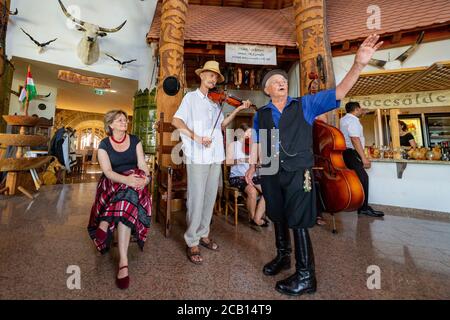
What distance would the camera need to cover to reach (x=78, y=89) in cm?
753

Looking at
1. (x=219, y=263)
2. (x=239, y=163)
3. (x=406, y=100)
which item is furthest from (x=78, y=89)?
(x=406, y=100)

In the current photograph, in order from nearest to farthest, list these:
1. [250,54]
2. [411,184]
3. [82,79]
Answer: [411,184] → [250,54] → [82,79]

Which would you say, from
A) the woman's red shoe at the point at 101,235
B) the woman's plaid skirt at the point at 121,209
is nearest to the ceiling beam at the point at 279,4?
the woman's plaid skirt at the point at 121,209

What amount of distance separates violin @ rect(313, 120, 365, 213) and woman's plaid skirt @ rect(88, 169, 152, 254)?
1.72 m

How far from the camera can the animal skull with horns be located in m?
5.47

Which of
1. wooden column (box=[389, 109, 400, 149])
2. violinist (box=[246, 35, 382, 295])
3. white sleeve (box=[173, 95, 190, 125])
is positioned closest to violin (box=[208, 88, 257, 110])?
white sleeve (box=[173, 95, 190, 125])

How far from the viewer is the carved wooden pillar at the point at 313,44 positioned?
3416 millimetres

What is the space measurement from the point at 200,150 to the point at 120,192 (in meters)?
0.68

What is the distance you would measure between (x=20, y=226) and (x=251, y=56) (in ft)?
14.8

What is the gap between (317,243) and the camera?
2.10m

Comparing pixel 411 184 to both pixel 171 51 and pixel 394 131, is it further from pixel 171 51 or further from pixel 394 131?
pixel 171 51

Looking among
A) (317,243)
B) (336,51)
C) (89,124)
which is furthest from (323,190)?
(89,124)
